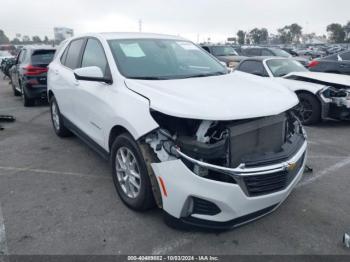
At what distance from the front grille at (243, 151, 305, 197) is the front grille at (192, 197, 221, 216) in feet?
1.05

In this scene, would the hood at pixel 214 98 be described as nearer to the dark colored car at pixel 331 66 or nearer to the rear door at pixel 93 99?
the rear door at pixel 93 99

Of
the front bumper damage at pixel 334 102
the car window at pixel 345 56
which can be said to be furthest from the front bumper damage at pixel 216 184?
the car window at pixel 345 56

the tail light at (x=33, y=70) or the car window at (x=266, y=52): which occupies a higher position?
the car window at (x=266, y=52)

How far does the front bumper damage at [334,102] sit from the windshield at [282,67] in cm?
136

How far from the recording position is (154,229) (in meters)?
3.09

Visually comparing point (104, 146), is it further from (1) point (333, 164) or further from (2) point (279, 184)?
(1) point (333, 164)

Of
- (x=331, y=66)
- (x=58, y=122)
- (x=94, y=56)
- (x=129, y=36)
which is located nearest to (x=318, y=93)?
(x=331, y=66)

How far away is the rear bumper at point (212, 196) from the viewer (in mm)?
2590

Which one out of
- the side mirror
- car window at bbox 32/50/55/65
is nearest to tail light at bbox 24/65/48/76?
car window at bbox 32/50/55/65

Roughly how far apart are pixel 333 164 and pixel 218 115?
293cm

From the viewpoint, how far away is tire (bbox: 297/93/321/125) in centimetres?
670

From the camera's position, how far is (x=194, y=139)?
2738 millimetres

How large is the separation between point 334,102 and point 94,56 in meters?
4.89

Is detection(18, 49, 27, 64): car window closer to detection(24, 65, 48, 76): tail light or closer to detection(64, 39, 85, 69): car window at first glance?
detection(24, 65, 48, 76): tail light
